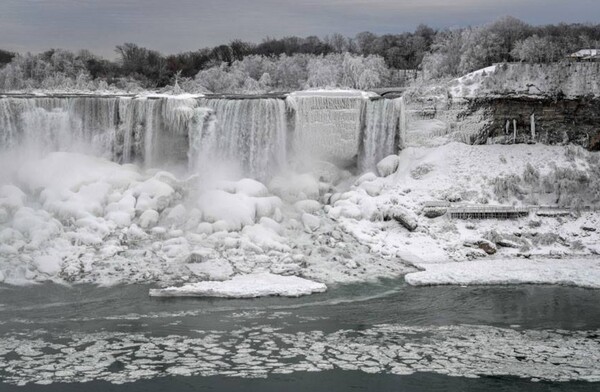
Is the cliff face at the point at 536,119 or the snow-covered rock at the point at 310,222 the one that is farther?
the cliff face at the point at 536,119

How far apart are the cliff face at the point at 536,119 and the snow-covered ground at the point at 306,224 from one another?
0.66m

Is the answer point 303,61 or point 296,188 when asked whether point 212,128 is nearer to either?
point 296,188

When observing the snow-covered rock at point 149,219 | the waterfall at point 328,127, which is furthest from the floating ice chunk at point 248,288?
the waterfall at point 328,127

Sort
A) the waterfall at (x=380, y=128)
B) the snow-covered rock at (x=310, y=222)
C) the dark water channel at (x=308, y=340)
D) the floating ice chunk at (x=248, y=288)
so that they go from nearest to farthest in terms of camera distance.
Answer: the dark water channel at (x=308, y=340)
the floating ice chunk at (x=248, y=288)
the snow-covered rock at (x=310, y=222)
the waterfall at (x=380, y=128)

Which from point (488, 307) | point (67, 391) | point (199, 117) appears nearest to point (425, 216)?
point (488, 307)

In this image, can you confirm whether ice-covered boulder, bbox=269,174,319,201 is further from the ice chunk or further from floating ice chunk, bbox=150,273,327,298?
floating ice chunk, bbox=150,273,327,298

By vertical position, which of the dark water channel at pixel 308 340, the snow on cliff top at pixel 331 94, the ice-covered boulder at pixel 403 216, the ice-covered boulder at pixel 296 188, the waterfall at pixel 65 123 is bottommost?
the dark water channel at pixel 308 340

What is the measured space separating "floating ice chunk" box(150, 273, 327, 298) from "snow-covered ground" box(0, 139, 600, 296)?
0.29 feet

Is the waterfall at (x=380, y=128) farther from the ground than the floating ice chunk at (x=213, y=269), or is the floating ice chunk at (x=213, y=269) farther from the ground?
the waterfall at (x=380, y=128)

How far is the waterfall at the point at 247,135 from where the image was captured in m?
27.4

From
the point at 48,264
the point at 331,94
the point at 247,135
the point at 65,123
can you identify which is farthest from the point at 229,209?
the point at 65,123

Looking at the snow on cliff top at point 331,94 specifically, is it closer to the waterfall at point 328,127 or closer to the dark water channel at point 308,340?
the waterfall at point 328,127

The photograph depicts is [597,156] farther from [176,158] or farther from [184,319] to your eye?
[184,319]

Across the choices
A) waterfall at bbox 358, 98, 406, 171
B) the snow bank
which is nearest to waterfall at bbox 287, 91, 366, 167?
waterfall at bbox 358, 98, 406, 171
